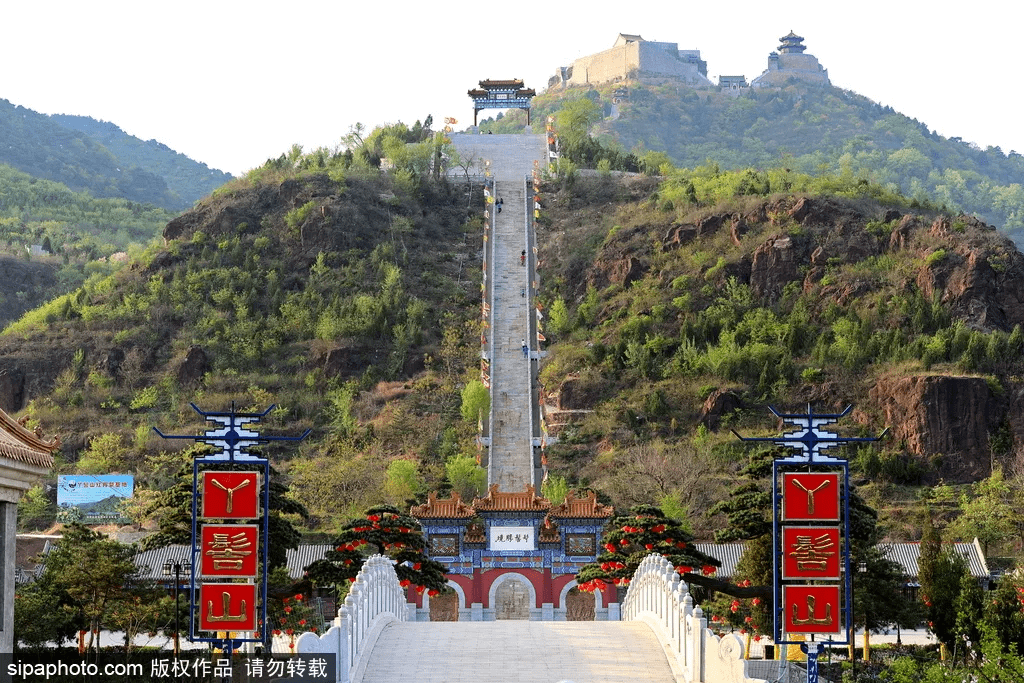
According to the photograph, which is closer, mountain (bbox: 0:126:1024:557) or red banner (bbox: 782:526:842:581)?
red banner (bbox: 782:526:842:581)

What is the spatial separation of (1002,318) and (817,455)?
53396 mm

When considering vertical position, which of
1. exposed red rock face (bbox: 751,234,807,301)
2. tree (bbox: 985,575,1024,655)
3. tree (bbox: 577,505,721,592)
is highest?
exposed red rock face (bbox: 751,234,807,301)

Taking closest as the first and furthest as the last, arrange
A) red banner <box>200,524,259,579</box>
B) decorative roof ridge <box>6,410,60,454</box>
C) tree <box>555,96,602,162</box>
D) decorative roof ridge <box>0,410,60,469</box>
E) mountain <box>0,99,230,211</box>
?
red banner <box>200,524,259,579</box>, decorative roof ridge <box>0,410,60,469</box>, decorative roof ridge <box>6,410,60,454</box>, tree <box>555,96,602,162</box>, mountain <box>0,99,230,211</box>

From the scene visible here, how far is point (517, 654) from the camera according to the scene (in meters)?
32.1

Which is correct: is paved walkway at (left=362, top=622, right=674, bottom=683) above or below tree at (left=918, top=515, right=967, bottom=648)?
below

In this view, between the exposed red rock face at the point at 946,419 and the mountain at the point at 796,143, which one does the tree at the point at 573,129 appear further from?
the mountain at the point at 796,143

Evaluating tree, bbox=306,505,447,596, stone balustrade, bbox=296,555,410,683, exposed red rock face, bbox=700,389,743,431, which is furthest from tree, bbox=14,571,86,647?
exposed red rock face, bbox=700,389,743,431

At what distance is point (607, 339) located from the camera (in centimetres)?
8150

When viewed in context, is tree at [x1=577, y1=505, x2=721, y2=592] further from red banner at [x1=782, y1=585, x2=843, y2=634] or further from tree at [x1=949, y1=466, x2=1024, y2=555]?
tree at [x1=949, y1=466, x2=1024, y2=555]

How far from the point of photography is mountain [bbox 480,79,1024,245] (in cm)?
17562

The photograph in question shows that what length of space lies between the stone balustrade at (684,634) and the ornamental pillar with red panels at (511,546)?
17439mm

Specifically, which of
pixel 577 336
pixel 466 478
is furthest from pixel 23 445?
pixel 577 336

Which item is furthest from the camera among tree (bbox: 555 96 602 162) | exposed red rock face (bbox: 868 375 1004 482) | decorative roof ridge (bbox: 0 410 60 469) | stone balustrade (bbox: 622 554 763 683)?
tree (bbox: 555 96 602 162)

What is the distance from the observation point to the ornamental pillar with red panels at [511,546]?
5809 cm
